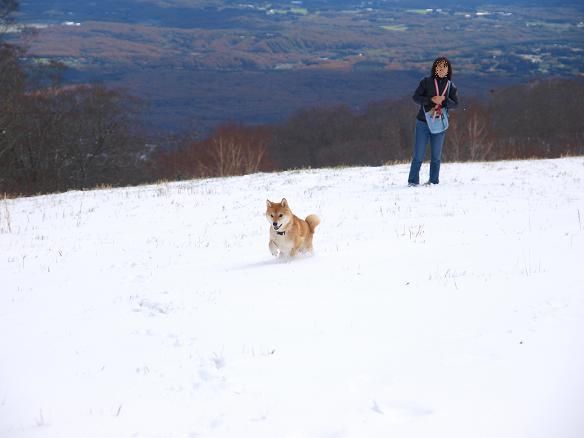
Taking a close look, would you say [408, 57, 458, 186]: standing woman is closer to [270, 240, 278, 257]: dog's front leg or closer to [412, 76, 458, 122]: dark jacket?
[412, 76, 458, 122]: dark jacket

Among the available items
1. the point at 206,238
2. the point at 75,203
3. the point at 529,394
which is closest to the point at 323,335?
the point at 529,394

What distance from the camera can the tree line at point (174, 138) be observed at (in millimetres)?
34094

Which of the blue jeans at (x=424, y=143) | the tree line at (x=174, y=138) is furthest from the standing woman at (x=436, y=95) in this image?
the tree line at (x=174, y=138)

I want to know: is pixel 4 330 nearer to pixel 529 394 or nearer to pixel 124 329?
pixel 124 329

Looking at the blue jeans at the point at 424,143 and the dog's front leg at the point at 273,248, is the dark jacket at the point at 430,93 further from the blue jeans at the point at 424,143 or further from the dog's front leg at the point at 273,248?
the dog's front leg at the point at 273,248

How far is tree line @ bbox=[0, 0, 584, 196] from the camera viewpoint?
34094 mm

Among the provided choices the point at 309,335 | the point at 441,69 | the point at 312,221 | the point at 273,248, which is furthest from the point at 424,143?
the point at 309,335

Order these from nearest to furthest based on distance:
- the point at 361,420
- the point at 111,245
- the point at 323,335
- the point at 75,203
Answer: the point at 361,420 < the point at 323,335 < the point at 111,245 < the point at 75,203

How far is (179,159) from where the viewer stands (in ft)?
189

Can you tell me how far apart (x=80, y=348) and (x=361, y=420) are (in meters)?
2.85

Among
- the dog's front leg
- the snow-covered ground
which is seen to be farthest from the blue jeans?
the dog's front leg

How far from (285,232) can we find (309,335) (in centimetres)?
317

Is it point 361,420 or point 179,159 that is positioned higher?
point 361,420

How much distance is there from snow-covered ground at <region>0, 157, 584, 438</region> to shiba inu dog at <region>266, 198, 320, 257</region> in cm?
40
